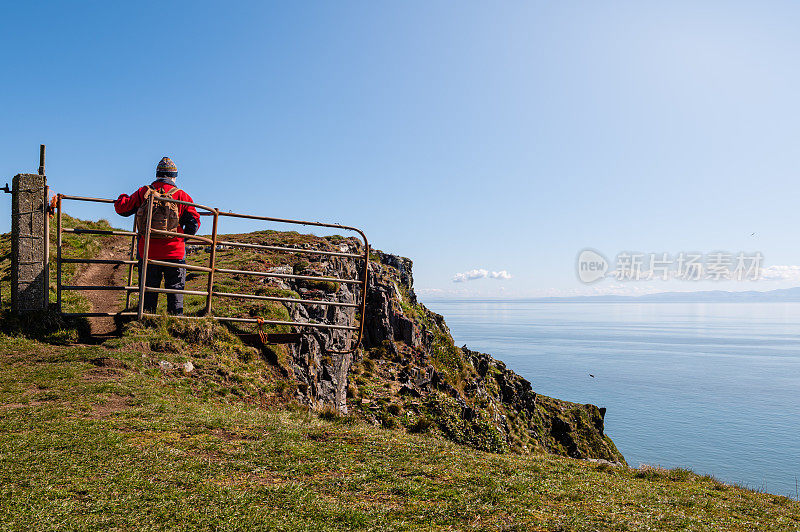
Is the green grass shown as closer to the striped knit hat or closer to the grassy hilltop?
the grassy hilltop

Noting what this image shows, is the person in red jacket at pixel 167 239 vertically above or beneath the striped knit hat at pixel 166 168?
beneath

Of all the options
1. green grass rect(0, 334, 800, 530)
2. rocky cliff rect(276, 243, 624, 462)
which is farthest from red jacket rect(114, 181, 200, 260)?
rocky cliff rect(276, 243, 624, 462)

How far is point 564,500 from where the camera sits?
20.9 feet

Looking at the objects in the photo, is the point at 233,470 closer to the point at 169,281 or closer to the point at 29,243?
the point at 169,281

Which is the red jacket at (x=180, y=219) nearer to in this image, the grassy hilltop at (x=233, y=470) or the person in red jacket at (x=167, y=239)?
the person in red jacket at (x=167, y=239)

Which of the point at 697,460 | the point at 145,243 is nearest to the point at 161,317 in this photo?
the point at 145,243

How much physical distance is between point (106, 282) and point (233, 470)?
15532 mm

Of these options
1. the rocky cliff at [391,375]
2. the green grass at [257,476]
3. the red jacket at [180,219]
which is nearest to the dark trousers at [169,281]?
the red jacket at [180,219]

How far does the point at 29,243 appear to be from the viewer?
1187 cm

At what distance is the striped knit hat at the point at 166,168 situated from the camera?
12.9 metres

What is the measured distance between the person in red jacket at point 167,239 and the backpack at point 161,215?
8 cm

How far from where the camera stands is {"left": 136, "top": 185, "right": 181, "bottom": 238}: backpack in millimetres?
12352

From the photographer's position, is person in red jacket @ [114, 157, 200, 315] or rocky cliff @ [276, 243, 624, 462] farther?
rocky cliff @ [276, 243, 624, 462]

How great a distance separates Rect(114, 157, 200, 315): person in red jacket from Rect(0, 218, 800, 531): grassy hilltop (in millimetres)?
1569
